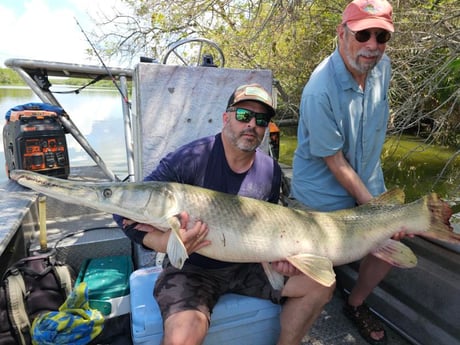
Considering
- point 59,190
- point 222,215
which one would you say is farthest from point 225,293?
point 59,190

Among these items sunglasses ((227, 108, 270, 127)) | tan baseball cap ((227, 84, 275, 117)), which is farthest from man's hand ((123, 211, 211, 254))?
tan baseball cap ((227, 84, 275, 117))

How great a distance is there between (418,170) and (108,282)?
10.4 m

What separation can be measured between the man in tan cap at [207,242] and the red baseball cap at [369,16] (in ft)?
2.84

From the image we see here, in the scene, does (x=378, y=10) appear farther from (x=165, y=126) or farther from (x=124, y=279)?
(x=124, y=279)

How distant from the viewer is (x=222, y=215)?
6.68ft

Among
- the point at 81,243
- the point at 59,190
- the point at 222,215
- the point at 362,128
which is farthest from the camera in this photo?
the point at 81,243

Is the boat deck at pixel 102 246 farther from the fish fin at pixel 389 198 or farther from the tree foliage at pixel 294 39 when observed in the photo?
the tree foliage at pixel 294 39

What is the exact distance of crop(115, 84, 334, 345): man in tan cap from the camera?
2109 mm

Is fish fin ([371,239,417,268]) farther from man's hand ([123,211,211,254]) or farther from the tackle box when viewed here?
the tackle box

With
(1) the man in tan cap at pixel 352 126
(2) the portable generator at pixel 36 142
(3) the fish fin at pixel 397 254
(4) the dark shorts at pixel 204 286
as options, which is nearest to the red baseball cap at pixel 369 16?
(1) the man in tan cap at pixel 352 126

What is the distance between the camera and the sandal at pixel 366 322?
258cm

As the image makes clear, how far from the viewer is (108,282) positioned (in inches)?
112

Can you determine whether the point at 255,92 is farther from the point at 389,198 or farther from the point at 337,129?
the point at 389,198

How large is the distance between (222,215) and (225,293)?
653mm
